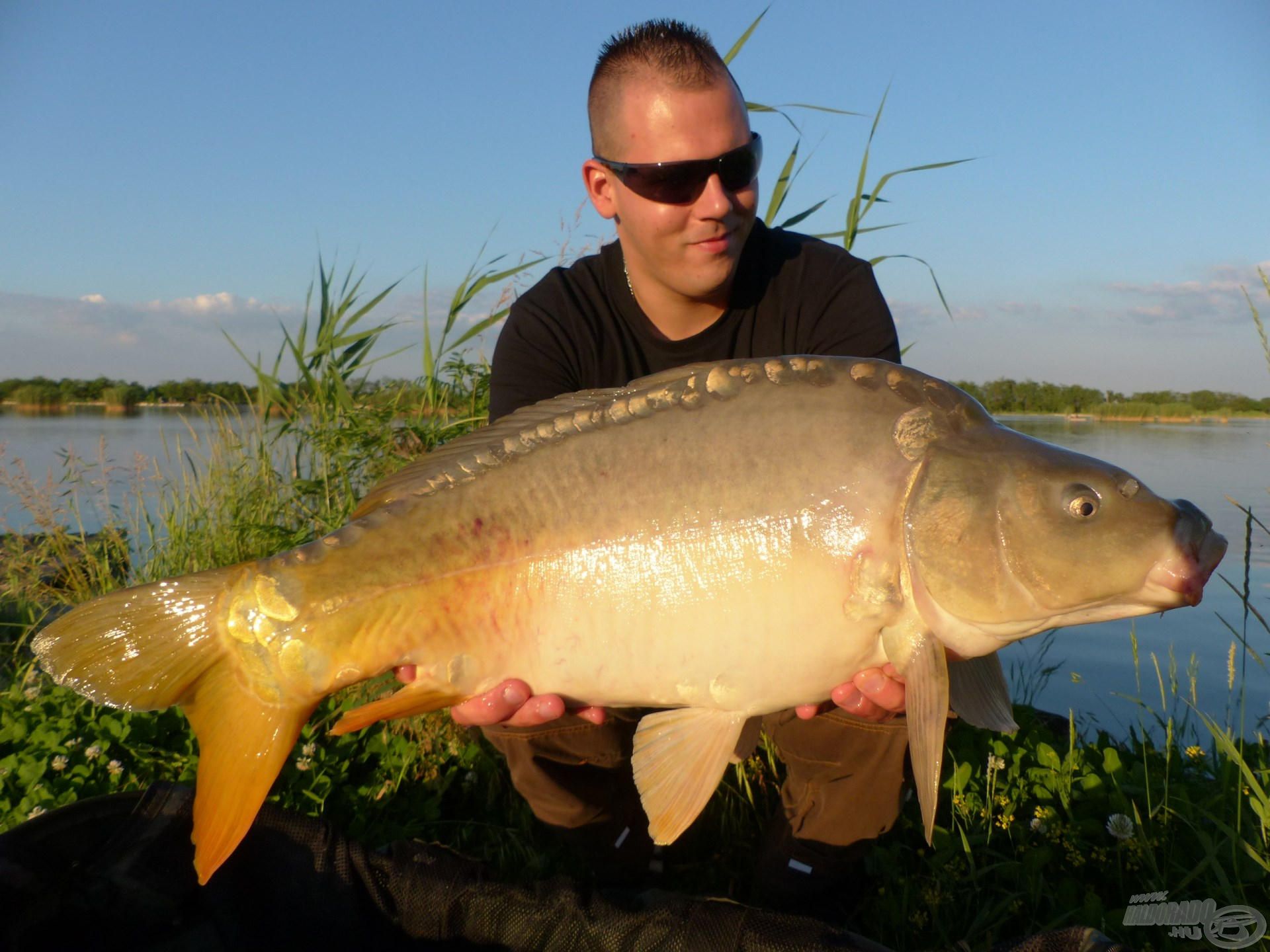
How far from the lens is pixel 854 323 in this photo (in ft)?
7.66

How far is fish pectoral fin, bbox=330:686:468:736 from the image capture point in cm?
154

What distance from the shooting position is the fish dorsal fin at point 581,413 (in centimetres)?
161

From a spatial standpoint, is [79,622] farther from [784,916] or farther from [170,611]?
[784,916]

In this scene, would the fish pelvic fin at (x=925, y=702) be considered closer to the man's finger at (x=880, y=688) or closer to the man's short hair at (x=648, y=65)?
the man's finger at (x=880, y=688)

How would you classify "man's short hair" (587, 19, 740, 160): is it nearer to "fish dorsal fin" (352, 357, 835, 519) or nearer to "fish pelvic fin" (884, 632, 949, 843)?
"fish dorsal fin" (352, 357, 835, 519)

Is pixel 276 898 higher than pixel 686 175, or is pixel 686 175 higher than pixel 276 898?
pixel 686 175

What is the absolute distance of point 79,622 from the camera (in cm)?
157

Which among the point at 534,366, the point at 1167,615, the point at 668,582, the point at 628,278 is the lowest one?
the point at 1167,615

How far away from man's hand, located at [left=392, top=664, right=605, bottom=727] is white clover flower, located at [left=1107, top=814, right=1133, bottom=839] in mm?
1167

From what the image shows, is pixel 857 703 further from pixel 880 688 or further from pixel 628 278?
pixel 628 278

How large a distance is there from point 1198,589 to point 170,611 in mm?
1643

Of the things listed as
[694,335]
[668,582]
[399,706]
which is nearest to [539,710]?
[399,706]

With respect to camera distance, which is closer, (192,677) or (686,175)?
(192,677)

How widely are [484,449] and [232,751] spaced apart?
670 millimetres
